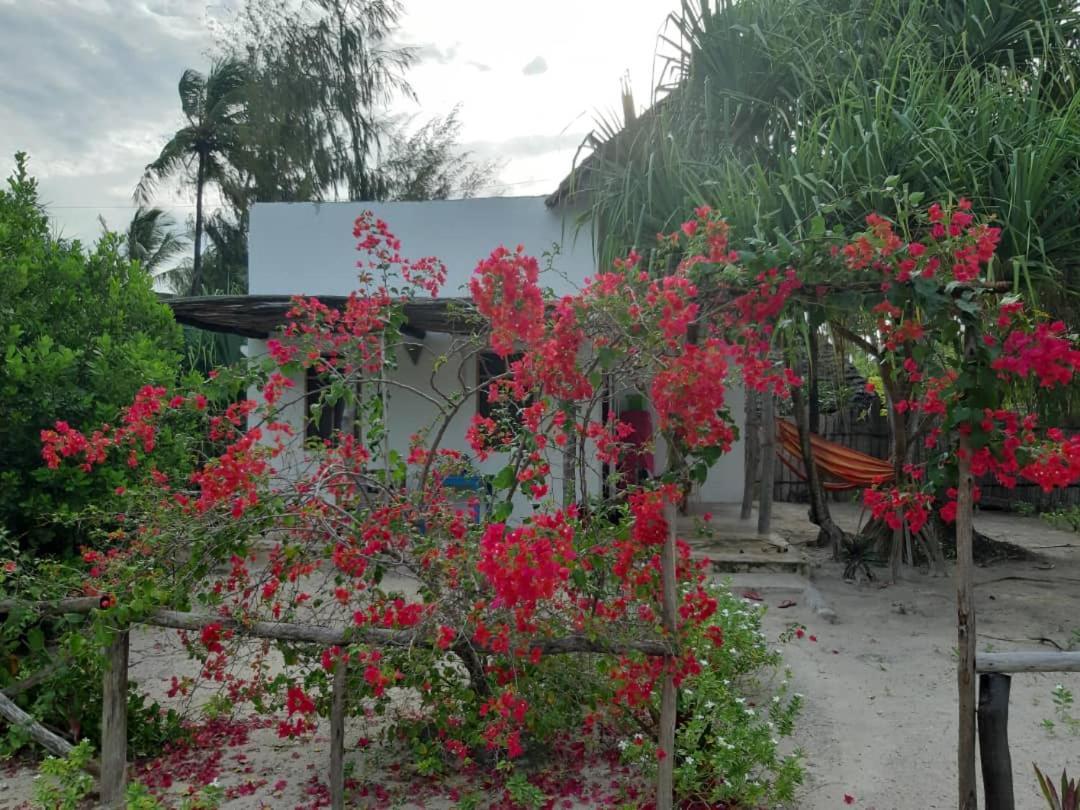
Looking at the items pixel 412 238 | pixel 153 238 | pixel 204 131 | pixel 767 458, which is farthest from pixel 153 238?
pixel 767 458

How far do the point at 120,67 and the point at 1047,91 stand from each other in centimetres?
744

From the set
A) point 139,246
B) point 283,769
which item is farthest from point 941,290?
point 139,246

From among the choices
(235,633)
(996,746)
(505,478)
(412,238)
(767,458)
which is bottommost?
(996,746)

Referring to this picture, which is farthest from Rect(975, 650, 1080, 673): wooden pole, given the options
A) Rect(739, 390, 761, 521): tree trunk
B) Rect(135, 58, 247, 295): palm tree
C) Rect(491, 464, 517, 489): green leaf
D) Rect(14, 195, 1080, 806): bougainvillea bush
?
Rect(135, 58, 247, 295): palm tree

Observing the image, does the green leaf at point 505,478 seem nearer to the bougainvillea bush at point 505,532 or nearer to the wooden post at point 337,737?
the bougainvillea bush at point 505,532

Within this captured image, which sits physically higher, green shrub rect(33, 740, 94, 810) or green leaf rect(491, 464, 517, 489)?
green leaf rect(491, 464, 517, 489)

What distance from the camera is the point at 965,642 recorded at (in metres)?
2.33

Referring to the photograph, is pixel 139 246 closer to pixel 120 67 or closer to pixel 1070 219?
pixel 120 67

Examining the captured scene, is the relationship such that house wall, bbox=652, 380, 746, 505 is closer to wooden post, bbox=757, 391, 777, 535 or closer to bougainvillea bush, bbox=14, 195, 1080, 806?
wooden post, bbox=757, 391, 777, 535

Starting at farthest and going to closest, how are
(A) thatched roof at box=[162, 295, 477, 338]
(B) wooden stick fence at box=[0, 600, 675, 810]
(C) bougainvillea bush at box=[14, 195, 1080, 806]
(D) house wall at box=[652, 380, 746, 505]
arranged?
(D) house wall at box=[652, 380, 746, 505]
(A) thatched roof at box=[162, 295, 477, 338]
(B) wooden stick fence at box=[0, 600, 675, 810]
(C) bougainvillea bush at box=[14, 195, 1080, 806]

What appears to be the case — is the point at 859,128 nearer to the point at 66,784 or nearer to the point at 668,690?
the point at 668,690

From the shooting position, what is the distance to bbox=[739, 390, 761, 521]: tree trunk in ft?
26.6

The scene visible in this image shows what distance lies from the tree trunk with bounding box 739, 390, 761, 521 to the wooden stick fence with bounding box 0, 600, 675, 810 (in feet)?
19.4

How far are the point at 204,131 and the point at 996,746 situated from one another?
16768 millimetres
